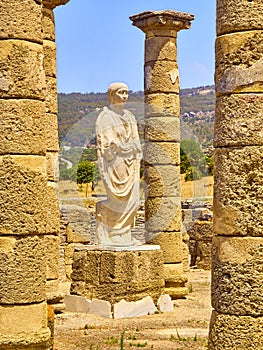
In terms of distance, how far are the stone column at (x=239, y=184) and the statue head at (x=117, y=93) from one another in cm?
707

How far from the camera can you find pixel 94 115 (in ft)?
202

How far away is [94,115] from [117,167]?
45870 millimetres

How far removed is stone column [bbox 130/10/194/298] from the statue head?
170 cm

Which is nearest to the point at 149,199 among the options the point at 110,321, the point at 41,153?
the point at 110,321

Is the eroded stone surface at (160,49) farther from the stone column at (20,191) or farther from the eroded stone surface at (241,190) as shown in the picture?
the eroded stone surface at (241,190)

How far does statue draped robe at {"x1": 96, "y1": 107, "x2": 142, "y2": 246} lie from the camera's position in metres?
15.8

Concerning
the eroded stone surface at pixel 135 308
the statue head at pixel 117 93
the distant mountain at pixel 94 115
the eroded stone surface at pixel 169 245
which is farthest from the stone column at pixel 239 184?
the distant mountain at pixel 94 115

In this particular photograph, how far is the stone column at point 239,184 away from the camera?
8.67 metres

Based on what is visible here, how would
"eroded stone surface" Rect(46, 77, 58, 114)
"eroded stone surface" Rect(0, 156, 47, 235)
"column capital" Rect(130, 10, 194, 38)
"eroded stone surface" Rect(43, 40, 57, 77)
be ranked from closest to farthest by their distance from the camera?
"eroded stone surface" Rect(0, 156, 47, 235) → "eroded stone surface" Rect(43, 40, 57, 77) → "eroded stone surface" Rect(46, 77, 58, 114) → "column capital" Rect(130, 10, 194, 38)

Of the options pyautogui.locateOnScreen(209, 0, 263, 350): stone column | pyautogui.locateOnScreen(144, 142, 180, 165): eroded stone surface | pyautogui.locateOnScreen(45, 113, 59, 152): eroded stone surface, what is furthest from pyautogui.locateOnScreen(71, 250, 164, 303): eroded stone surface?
pyautogui.locateOnScreen(209, 0, 263, 350): stone column

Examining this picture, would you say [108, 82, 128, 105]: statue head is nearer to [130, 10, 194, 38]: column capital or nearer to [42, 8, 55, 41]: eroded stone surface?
[42, 8, 55, 41]: eroded stone surface

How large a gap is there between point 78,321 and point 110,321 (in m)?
0.50

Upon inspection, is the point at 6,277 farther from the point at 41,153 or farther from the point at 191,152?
the point at 191,152

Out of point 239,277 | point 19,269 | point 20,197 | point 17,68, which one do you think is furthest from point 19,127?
point 239,277
